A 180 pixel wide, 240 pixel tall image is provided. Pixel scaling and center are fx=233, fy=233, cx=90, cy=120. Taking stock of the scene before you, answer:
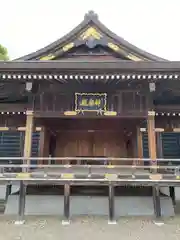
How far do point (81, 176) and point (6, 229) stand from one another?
9.99ft

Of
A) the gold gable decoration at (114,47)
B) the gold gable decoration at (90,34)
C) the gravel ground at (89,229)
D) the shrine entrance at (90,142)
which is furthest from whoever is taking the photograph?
the shrine entrance at (90,142)

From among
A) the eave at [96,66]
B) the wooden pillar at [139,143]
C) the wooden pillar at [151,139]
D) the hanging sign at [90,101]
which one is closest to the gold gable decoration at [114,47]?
the hanging sign at [90,101]

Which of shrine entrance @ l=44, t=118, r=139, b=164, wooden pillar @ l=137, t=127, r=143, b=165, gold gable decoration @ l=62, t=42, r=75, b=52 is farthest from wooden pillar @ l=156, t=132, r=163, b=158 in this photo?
gold gable decoration @ l=62, t=42, r=75, b=52

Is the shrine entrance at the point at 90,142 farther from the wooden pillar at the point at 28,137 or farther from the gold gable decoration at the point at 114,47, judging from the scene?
the gold gable decoration at the point at 114,47

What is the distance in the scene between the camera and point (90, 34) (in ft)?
39.7

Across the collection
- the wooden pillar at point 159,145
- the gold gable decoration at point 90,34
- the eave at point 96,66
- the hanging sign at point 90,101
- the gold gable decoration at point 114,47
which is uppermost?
the gold gable decoration at point 90,34

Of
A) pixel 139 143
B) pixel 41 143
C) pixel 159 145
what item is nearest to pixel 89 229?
pixel 139 143

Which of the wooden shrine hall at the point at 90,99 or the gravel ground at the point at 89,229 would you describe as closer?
the gravel ground at the point at 89,229

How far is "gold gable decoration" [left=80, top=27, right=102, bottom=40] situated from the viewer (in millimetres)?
12062

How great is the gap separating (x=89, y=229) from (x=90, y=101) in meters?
4.88

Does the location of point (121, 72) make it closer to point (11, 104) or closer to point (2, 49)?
point (11, 104)

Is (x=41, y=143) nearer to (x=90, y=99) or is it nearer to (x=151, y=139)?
(x=90, y=99)

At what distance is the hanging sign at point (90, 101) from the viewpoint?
31.9ft

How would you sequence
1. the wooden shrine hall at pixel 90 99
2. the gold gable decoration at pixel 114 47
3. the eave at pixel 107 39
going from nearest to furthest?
the wooden shrine hall at pixel 90 99
the eave at pixel 107 39
the gold gable decoration at pixel 114 47
